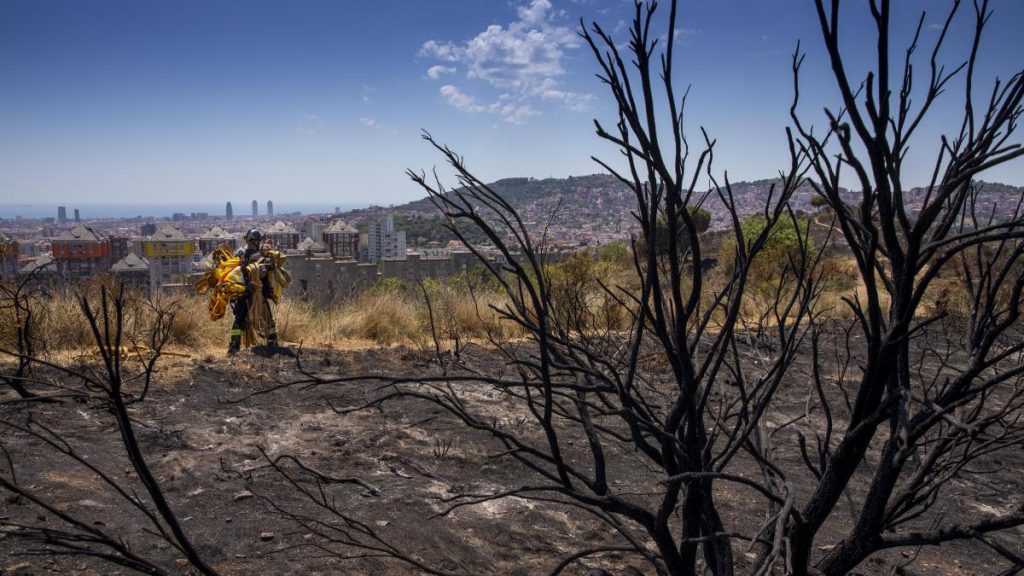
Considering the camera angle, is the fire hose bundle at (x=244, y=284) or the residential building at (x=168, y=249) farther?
A: the residential building at (x=168, y=249)

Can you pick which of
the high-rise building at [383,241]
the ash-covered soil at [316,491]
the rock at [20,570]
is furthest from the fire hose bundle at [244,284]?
the high-rise building at [383,241]

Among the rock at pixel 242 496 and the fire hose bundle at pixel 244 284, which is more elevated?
the fire hose bundle at pixel 244 284

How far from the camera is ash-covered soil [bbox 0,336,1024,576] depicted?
2.97 metres

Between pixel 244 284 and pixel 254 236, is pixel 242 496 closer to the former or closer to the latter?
pixel 244 284

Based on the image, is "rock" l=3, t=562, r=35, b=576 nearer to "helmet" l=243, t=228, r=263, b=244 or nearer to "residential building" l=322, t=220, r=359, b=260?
"helmet" l=243, t=228, r=263, b=244

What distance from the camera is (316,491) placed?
375 cm

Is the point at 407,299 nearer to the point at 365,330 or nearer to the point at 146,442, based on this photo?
the point at 365,330

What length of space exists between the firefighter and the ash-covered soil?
5.63ft

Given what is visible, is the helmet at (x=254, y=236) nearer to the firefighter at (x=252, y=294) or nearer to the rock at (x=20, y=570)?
the firefighter at (x=252, y=294)

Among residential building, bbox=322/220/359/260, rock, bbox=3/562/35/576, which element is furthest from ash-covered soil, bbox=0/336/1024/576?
residential building, bbox=322/220/359/260

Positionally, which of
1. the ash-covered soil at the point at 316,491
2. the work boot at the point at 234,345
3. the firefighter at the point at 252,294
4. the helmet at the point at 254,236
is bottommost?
the ash-covered soil at the point at 316,491

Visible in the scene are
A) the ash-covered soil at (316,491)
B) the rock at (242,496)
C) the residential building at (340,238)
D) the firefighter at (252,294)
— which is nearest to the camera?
the ash-covered soil at (316,491)

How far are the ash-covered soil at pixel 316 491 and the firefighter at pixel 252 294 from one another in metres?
1.72

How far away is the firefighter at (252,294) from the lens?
763 cm
